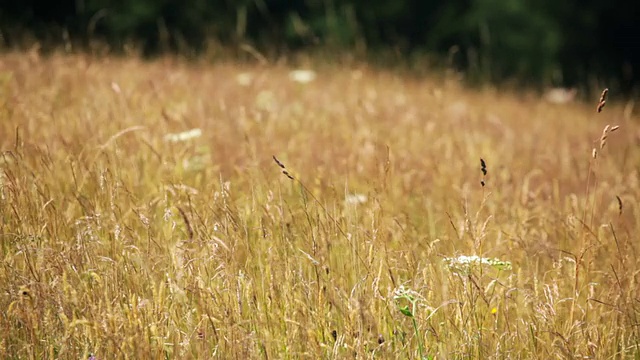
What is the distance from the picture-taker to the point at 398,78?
20.1 ft

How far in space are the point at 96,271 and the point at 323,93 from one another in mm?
3488

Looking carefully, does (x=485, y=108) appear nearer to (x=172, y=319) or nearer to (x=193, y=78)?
(x=193, y=78)

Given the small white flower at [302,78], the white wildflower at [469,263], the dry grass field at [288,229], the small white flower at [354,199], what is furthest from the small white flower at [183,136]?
the small white flower at [302,78]

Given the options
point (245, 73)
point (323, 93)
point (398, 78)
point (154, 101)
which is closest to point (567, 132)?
point (398, 78)

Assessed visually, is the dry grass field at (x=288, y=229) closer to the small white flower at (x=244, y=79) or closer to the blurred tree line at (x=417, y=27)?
the small white flower at (x=244, y=79)

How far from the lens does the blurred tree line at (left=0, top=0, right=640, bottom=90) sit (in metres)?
7.44

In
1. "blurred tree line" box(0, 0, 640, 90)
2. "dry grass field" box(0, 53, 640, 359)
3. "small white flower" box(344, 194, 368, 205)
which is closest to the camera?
"dry grass field" box(0, 53, 640, 359)

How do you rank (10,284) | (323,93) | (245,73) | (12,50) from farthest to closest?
1. (245,73)
2. (323,93)
3. (12,50)
4. (10,284)

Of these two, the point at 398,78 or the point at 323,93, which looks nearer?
the point at 323,93

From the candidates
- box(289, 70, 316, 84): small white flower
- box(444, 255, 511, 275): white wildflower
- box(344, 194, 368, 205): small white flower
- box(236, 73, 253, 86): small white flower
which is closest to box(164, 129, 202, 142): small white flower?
box(344, 194, 368, 205): small white flower

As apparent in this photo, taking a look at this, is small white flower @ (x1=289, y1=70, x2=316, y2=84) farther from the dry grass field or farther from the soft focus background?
the dry grass field

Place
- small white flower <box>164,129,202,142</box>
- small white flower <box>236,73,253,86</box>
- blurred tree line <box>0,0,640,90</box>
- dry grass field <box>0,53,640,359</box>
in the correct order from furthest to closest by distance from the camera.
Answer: blurred tree line <box>0,0,640,90</box>, small white flower <box>236,73,253,86</box>, small white flower <box>164,129,202,142</box>, dry grass field <box>0,53,640,359</box>

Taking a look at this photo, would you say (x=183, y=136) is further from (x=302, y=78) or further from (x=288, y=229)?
(x=302, y=78)

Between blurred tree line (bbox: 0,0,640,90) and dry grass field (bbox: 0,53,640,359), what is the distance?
2.59 m
